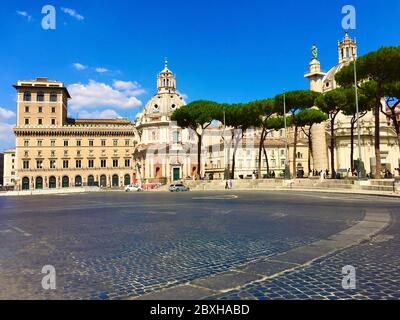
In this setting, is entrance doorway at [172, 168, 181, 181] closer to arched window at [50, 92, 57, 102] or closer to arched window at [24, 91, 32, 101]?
arched window at [50, 92, 57, 102]

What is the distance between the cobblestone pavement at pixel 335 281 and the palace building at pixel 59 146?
8928cm

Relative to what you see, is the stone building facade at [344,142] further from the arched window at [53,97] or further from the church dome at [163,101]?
the arched window at [53,97]

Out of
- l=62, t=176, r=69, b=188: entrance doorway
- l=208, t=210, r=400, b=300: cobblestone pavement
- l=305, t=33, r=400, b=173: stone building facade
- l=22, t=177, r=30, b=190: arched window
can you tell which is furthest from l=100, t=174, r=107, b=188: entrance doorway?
l=208, t=210, r=400, b=300: cobblestone pavement

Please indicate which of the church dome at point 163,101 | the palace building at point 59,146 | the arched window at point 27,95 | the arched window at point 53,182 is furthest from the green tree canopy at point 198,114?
the arched window at point 27,95

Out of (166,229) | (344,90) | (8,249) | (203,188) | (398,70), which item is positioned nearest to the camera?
(8,249)

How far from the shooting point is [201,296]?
4.05 m

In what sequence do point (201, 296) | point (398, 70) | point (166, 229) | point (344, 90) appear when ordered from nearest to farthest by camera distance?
1. point (201, 296)
2. point (166, 229)
3. point (398, 70)
4. point (344, 90)

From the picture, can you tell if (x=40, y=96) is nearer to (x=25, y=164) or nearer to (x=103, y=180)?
(x=25, y=164)

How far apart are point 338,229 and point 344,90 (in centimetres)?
3753

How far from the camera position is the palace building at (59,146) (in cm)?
8681

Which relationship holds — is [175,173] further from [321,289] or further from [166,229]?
[321,289]

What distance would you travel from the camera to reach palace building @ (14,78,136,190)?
86812mm

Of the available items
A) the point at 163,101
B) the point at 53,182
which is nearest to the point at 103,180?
the point at 53,182
